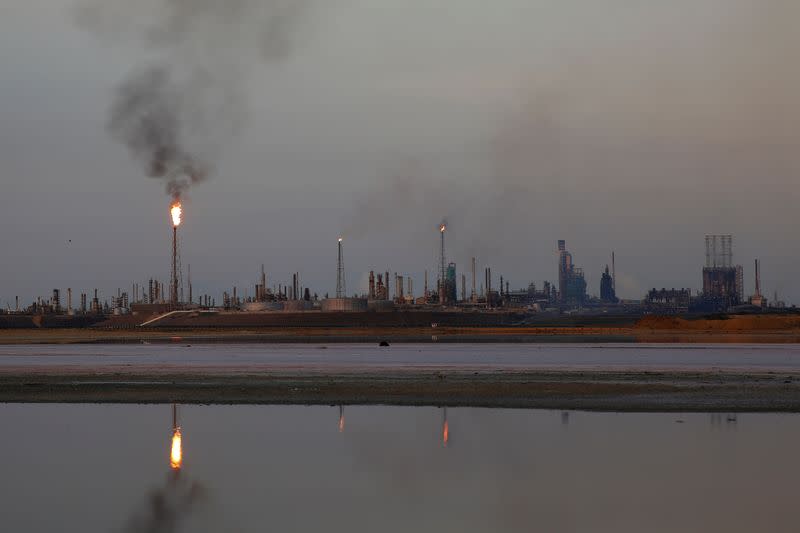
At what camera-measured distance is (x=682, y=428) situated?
31188 mm

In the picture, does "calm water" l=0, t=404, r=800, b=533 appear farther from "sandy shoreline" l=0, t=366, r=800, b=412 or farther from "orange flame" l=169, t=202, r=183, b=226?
"orange flame" l=169, t=202, r=183, b=226

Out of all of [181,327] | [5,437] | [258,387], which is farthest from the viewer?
[181,327]

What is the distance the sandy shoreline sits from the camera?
1555 inches

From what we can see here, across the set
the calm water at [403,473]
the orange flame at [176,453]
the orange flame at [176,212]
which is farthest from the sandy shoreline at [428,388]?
the orange flame at [176,212]

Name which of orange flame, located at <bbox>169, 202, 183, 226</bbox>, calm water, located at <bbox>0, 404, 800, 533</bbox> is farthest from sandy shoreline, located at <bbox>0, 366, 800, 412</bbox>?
orange flame, located at <bbox>169, 202, 183, 226</bbox>

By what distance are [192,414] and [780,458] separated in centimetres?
1968

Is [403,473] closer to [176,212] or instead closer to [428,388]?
[428,388]

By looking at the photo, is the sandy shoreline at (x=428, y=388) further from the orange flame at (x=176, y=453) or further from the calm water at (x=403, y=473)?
the orange flame at (x=176, y=453)

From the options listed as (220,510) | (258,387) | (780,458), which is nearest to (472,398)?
(258,387)

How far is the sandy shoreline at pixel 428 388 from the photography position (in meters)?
39.5

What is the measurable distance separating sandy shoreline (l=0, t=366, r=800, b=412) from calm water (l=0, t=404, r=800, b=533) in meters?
4.35

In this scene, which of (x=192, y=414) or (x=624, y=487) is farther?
(x=192, y=414)

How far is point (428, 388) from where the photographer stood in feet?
147

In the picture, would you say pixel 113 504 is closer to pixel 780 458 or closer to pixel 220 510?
pixel 220 510
